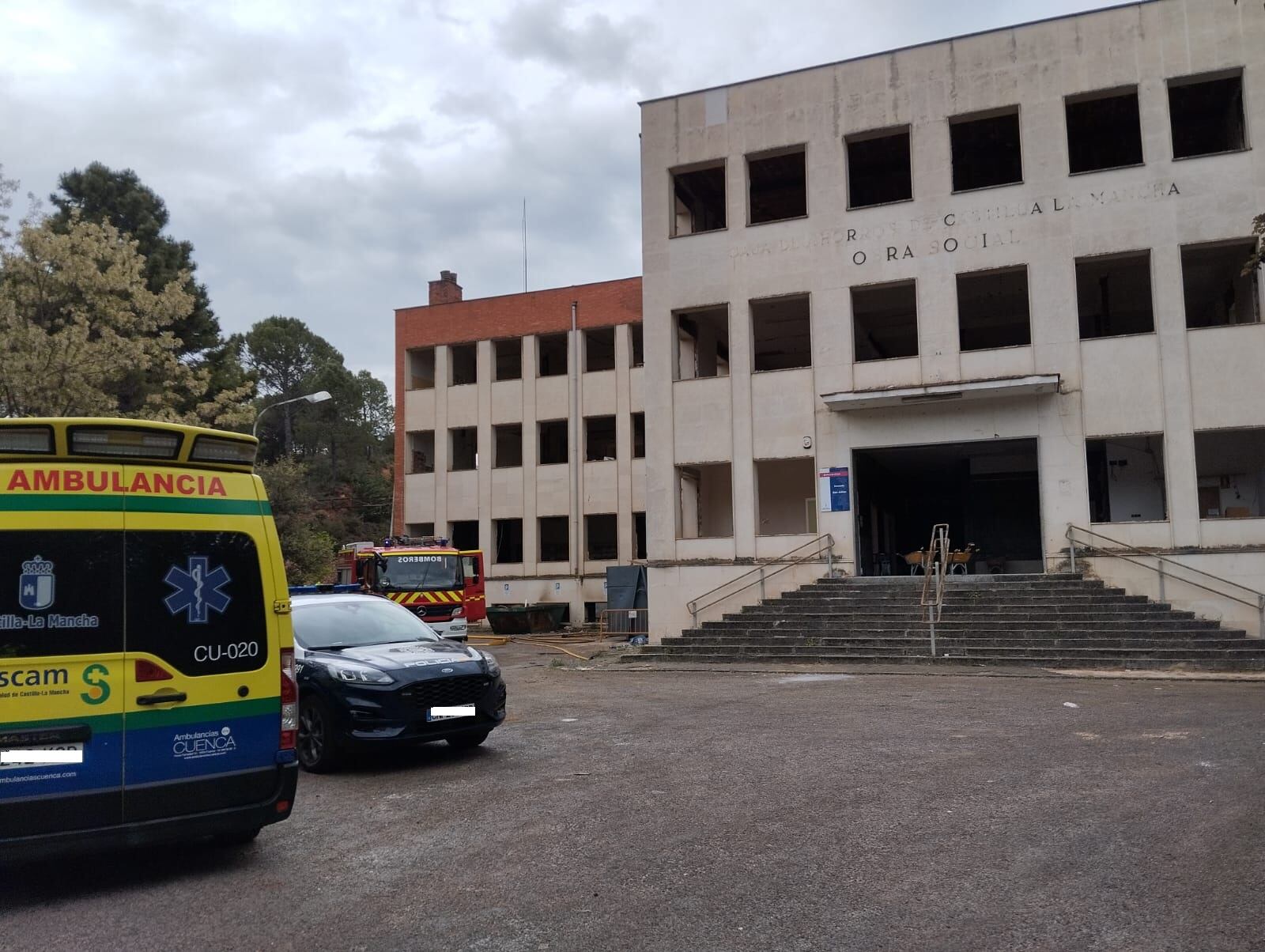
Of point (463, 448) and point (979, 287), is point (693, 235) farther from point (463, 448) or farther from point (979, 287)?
point (463, 448)

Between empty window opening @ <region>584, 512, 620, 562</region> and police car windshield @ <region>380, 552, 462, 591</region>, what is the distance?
1160cm

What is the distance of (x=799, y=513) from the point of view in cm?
2575

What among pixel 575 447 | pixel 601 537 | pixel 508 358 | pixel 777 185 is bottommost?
pixel 601 537

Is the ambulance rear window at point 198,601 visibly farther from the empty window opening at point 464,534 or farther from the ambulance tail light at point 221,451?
the empty window opening at point 464,534

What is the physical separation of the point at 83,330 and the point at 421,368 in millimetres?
20146

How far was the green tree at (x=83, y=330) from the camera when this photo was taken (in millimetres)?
20734

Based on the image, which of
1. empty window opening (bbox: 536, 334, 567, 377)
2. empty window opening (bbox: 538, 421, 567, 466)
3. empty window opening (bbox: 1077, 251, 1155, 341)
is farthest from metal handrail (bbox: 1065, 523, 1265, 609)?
empty window opening (bbox: 536, 334, 567, 377)

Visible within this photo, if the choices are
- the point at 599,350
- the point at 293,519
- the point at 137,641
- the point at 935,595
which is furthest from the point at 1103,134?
the point at 293,519

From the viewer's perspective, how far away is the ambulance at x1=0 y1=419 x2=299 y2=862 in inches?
213

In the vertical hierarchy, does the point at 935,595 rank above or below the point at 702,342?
below

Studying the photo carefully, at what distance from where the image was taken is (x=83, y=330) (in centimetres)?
2155

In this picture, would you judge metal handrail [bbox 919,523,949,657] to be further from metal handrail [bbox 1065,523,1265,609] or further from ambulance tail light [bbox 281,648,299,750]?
ambulance tail light [bbox 281,648,299,750]

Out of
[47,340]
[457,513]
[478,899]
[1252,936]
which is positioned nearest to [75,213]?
[47,340]

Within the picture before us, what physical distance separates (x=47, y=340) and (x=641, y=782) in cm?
1805
